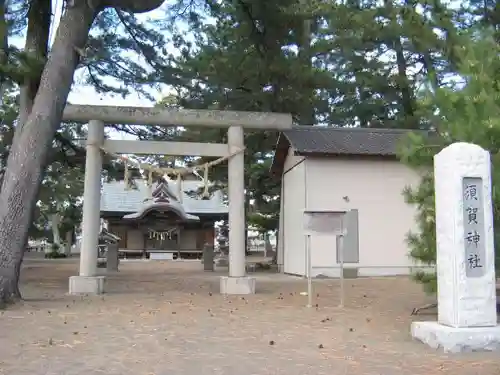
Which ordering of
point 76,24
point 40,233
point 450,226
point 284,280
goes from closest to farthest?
point 450,226 < point 76,24 < point 284,280 < point 40,233

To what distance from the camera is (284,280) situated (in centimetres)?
1548

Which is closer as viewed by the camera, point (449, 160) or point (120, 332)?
point (449, 160)

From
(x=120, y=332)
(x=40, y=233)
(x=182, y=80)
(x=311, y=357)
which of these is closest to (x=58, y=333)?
(x=120, y=332)

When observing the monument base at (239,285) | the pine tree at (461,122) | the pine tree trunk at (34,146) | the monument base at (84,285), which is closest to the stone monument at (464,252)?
the pine tree at (461,122)

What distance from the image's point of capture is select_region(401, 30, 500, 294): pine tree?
6.56m

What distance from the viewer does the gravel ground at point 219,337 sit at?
5.12 meters

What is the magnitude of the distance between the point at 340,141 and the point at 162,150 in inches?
271

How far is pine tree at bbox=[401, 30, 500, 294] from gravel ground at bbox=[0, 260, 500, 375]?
1449 millimetres

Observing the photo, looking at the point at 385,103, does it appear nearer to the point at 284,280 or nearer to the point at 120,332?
the point at 284,280

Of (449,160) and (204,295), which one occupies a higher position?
(449,160)

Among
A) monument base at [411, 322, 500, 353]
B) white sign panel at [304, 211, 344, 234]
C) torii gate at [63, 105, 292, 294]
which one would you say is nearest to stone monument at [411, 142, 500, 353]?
monument base at [411, 322, 500, 353]

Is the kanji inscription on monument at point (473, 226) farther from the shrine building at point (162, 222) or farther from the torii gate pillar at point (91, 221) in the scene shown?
the shrine building at point (162, 222)

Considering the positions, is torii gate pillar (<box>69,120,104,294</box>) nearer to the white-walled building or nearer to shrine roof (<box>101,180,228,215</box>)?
the white-walled building

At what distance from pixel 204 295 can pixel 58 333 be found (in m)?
4.89
